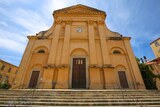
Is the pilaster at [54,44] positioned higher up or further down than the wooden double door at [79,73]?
higher up

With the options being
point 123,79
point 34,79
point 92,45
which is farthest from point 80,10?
point 34,79

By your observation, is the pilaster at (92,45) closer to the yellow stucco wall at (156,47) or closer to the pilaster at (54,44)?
the pilaster at (54,44)

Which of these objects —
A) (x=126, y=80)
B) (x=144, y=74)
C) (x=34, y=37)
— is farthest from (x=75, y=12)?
(x=144, y=74)

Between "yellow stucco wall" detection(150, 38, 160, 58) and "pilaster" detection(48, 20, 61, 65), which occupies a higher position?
"yellow stucco wall" detection(150, 38, 160, 58)

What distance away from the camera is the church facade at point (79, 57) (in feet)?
38.7

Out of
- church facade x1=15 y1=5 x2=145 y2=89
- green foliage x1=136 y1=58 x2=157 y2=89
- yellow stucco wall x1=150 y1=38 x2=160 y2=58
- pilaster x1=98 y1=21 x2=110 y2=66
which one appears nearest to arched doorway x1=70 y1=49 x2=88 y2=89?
church facade x1=15 y1=5 x2=145 y2=89

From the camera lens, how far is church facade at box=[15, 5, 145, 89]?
38.7 ft

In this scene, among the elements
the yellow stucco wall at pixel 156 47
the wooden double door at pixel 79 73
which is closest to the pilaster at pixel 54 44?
the wooden double door at pixel 79 73

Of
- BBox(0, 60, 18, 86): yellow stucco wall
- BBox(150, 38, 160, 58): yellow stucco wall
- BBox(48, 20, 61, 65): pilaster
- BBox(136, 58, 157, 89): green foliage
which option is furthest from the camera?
BBox(150, 38, 160, 58): yellow stucco wall

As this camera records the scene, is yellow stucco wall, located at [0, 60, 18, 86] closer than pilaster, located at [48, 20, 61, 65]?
No

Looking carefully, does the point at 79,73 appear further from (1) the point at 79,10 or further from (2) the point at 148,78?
(1) the point at 79,10

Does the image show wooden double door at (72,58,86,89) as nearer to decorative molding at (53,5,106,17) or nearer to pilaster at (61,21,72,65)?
pilaster at (61,21,72,65)

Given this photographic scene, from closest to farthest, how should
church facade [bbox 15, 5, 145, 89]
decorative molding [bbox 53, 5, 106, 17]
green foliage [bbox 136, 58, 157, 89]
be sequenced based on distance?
church facade [bbox 15, 5, 145, 89] → green foliage [bbox 136, 58, 157, 89] → decorative molding [bbox 53, 5, 106, 17]

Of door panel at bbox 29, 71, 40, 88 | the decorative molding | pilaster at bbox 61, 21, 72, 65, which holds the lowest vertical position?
door panel at bbox 29, 71, 40, 88
